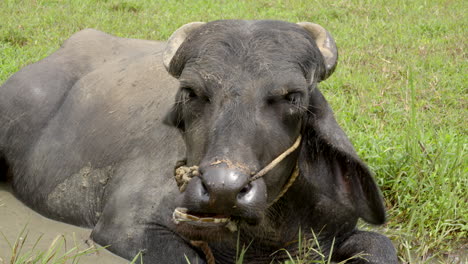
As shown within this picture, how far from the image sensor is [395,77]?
6309 mm

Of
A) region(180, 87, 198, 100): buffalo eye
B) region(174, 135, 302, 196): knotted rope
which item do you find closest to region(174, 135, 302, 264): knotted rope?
region(174, 135, 302, 196): knotted rope

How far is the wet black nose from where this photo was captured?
245 centimetres

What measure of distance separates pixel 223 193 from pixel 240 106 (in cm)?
45

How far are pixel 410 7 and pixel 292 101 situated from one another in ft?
21.9

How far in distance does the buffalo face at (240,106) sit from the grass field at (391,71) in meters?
1.03

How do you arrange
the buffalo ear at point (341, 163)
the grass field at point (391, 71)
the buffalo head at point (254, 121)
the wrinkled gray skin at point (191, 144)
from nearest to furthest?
the buffalo head at point (254, 121)
the wrinkled gray skin at point (191, 144)
the buffalo ear at point (341, 163)
the grass field at point (391, 71)

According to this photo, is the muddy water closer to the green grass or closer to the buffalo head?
the green grass

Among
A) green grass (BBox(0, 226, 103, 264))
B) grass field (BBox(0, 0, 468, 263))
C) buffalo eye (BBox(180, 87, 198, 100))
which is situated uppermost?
buffalo eye (BBox(180, 87, 198, 100))

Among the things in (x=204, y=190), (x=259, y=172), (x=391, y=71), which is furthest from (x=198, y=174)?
(x=391, y=71)

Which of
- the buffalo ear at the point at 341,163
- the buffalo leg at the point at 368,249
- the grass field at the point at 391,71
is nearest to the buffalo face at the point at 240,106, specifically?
the buffalo ear at the point at 341,163

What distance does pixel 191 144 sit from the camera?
3.00 meters

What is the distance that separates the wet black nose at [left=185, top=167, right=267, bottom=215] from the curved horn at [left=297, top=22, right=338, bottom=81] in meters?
0.87

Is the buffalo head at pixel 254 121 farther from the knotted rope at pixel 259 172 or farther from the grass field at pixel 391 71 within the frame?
the grass field at pixel 391 71

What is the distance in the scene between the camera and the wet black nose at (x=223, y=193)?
245 cm
